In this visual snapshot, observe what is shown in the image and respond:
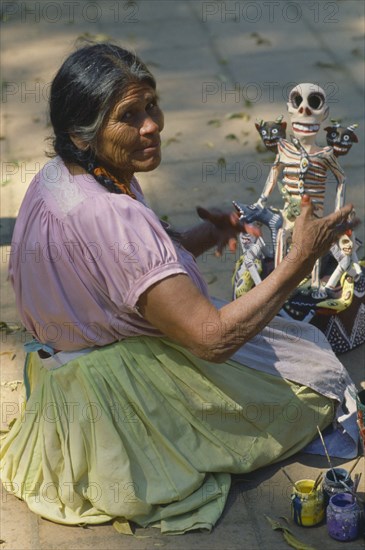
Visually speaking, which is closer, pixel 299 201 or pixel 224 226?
pixel 224 226

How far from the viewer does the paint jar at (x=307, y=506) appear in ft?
11.6

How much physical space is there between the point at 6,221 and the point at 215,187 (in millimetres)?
1122

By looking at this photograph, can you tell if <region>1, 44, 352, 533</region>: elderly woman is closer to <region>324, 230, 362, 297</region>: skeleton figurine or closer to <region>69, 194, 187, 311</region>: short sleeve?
<region>69, 194, 187, 311</region>: short sleeve

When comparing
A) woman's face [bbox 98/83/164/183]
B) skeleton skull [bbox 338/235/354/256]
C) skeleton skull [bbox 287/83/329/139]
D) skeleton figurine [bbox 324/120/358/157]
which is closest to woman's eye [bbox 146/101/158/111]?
woman's face [bbox 98/83/164/183]

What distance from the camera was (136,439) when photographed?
3.62 metres

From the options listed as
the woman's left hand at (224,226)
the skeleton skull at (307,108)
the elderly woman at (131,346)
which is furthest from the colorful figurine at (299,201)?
the elderly woman at (131,346)

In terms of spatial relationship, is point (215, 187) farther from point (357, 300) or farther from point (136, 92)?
point (136, 92)

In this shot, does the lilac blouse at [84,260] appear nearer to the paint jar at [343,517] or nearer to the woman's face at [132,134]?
the woman's face at [132,134]

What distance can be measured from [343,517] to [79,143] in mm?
1464

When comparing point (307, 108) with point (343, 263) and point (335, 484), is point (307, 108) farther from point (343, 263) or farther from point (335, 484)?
point (335, 484)

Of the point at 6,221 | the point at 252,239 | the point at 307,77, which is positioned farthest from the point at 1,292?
the point at 307,77

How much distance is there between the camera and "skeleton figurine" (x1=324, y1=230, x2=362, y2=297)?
4316mm

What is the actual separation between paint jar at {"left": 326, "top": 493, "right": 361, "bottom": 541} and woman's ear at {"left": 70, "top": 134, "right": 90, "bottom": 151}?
4.56ft

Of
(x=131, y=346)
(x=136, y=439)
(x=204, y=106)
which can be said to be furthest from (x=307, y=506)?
(x=204, y=106)
